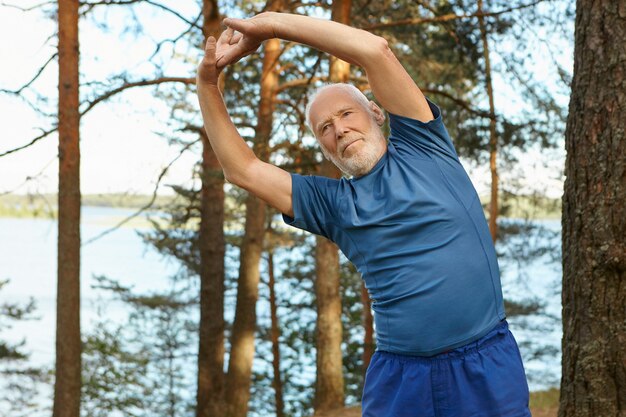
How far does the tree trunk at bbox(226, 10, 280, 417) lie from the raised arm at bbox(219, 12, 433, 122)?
28.5 ft

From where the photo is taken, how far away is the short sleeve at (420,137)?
6.89 ft

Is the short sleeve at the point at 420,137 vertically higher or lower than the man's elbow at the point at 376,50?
lower

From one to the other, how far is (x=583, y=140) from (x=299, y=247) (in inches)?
549

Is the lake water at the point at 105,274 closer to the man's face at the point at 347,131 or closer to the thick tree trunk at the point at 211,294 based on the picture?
the thick tree trunk at the point at 211,294

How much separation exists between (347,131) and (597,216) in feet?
6.27

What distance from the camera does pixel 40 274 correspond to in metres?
41.1

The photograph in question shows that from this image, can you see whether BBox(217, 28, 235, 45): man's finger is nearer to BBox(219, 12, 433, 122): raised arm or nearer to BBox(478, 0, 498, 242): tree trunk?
BBox(219, 12, 433, 122): raised arm

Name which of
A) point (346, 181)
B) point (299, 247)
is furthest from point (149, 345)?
point (346, 181)

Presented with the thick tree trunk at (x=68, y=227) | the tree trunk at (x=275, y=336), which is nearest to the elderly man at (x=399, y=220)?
the thick tree trunk at (x=68, y=227)

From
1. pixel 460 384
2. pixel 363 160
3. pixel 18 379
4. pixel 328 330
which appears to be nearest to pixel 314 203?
pixel 363 160

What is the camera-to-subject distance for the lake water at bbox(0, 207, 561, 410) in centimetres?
1808

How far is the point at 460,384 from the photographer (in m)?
1.93

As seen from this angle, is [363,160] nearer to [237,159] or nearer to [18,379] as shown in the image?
[237,159]

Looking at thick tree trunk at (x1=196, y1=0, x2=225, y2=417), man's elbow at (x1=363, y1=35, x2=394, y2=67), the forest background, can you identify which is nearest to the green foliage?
the forest background
